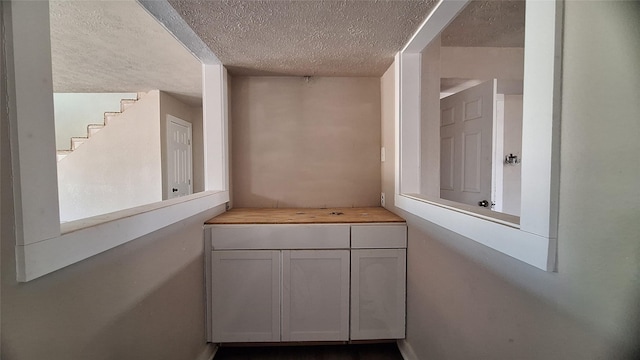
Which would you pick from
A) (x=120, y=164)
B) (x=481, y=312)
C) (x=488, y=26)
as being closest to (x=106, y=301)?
(x=481, y=312)

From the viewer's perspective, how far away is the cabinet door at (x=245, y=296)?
5.43 feet

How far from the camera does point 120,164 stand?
351 cm

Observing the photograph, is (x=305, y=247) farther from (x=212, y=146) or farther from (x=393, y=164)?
(x=212, y=146)

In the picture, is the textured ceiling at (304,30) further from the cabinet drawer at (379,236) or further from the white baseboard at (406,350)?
the white baseboard at (406,350)

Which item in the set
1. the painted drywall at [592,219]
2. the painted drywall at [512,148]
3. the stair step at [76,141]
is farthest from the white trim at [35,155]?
the stair step at [76,141]

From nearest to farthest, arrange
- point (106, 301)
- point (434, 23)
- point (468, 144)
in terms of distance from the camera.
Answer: point (106, 301)
point (434, 23)
point (468, 144)

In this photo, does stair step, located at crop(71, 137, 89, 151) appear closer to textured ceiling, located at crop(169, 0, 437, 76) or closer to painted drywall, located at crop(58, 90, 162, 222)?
painted drywall, located at crop(58, 90, 162, 222)

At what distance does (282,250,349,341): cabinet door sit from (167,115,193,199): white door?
281 centimetres

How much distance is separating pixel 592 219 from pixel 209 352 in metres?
2.04

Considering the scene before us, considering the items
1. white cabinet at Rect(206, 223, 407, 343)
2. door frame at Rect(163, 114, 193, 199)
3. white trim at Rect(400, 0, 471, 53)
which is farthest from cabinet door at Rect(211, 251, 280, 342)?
door frame at Rect(163, 114, 193, 199)

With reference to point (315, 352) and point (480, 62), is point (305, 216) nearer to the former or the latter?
point (315, 352)

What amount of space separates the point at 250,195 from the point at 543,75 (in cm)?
199

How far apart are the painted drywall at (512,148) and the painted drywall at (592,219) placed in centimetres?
216

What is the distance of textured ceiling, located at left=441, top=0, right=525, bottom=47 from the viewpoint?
1.52 metres
